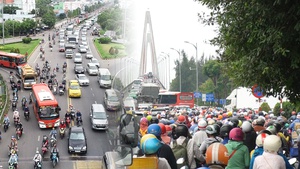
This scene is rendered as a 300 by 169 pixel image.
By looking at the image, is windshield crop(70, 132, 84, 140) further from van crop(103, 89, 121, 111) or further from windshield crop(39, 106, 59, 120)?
van crop(103, 89, 121, 111)

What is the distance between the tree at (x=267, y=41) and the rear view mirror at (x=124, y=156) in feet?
11.1

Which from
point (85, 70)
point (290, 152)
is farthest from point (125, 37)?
point (85, 70)

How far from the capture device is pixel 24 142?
38156 millimetres

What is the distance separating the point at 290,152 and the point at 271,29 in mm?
3572

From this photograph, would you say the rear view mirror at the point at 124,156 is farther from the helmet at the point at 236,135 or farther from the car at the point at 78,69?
the car at the point at 78,69

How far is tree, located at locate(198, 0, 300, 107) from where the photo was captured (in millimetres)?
11664

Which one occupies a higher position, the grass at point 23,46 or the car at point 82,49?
the grass at point 23,46

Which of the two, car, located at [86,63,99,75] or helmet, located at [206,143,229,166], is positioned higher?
car, located at [86,63,99,75]

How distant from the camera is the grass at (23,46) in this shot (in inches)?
3254

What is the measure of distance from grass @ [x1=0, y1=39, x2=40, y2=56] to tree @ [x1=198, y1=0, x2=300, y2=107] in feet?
224

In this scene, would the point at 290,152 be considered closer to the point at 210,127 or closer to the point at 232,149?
the point at 210,127

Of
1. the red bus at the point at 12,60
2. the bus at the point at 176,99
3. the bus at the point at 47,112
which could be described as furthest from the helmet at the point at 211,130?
the red bus at the point at 12,60

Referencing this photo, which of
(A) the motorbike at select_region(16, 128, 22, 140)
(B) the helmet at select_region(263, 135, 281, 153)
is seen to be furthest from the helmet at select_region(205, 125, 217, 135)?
(A) the motorbike at select_region(16, 128, 22, 140)

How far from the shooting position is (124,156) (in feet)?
32.3
